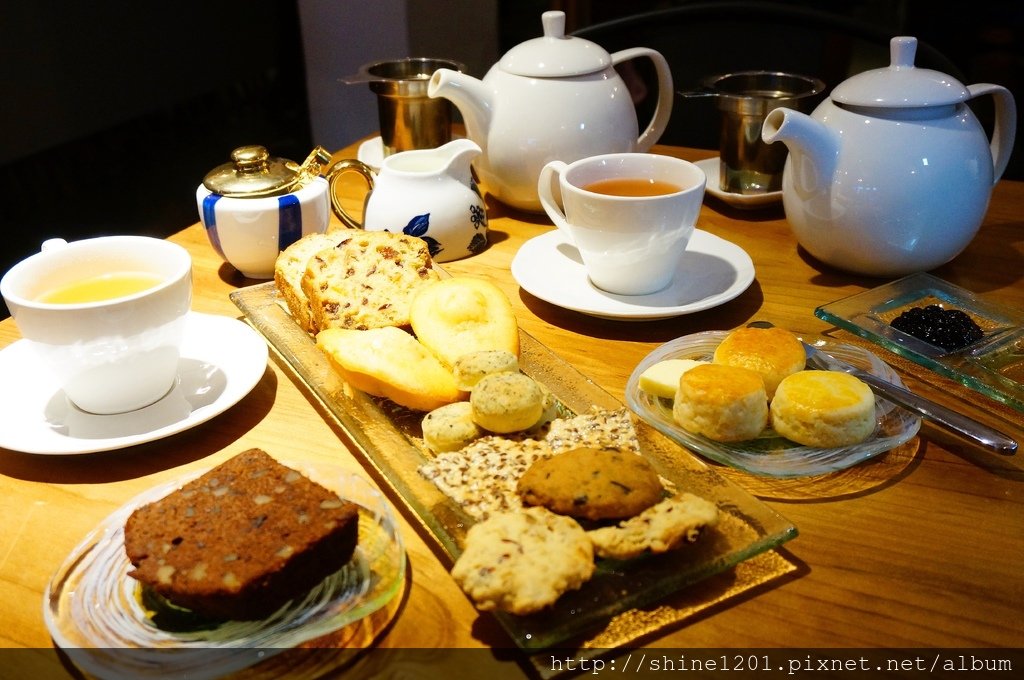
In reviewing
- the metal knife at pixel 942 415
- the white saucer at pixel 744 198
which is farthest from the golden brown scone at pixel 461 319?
the white saucer at pixel 744 198

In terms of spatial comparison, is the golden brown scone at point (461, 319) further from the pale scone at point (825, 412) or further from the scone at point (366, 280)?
the pale scone at point (825, 412)

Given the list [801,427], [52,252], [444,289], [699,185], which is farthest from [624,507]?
[52,252]

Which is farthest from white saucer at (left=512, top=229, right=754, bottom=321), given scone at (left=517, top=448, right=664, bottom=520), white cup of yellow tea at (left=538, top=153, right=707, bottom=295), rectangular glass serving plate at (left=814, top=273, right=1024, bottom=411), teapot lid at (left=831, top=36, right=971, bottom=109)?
scone at (left=517, top=448, right=664, bottom=520)

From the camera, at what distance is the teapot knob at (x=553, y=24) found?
4.31 ft

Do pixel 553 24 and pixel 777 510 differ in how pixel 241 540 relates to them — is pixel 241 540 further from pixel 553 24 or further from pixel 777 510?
pixel 553 24

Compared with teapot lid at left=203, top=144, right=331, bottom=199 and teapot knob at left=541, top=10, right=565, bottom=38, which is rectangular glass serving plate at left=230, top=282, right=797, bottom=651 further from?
teapot knob at left=541, top=10, right=565, bottom=38

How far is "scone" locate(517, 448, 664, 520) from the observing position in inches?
24.2

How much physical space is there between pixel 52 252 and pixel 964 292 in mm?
1029

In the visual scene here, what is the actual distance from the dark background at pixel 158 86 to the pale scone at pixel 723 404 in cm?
165

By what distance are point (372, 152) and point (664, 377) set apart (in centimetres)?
97

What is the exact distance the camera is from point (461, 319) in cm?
89

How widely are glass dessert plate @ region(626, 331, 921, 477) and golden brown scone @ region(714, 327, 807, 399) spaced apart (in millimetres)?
64

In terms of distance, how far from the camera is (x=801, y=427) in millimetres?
742

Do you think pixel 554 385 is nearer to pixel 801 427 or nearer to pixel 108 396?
pixel 801 427
